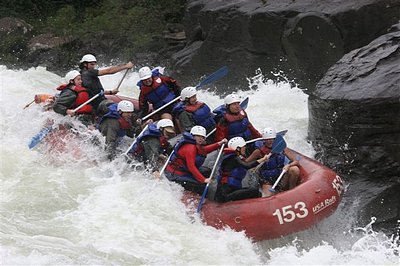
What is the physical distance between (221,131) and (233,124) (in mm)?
184

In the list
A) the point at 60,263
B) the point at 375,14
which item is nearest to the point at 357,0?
the point at 375,14

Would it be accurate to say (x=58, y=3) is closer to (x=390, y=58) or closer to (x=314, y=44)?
(x=314, y=44)

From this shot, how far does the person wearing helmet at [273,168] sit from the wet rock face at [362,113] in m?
0.95

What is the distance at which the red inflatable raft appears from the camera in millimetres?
6496

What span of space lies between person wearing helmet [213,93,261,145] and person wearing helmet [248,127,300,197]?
1.66ft

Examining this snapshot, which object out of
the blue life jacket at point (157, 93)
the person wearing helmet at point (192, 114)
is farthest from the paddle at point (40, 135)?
the person wearing helmet at point (192, 114)

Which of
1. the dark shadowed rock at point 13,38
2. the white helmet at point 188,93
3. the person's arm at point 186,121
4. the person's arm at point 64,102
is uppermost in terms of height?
the white helmet at point 188,93

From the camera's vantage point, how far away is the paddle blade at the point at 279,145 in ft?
23.4

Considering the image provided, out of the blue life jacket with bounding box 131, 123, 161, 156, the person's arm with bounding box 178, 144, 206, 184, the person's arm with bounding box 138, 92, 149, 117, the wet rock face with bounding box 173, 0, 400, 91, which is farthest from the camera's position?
the wet rock face with bounding box 173, 0, 400, 91

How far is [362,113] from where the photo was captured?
307 inches

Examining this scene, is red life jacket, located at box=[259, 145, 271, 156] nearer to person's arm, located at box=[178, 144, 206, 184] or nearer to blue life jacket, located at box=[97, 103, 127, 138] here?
person's arm, located at box=[178, 144, 206, 184]

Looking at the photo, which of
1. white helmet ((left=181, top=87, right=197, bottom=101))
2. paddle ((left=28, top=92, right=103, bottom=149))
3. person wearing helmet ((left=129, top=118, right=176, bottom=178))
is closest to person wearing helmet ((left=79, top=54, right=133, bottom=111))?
paddle ((left=28, top=92, right=103, bottom=149))

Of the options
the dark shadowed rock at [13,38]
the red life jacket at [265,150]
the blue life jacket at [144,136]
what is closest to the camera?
the red life jacket at [265,150]

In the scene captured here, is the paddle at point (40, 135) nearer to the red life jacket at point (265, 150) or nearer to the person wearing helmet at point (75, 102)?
the person wearing helmet at point (75, 102)
